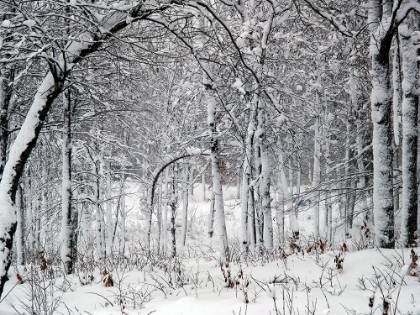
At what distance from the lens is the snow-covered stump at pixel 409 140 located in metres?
4.95

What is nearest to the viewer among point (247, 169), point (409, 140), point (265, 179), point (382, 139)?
point (382, 139)

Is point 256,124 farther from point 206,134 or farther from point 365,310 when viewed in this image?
point 365,310

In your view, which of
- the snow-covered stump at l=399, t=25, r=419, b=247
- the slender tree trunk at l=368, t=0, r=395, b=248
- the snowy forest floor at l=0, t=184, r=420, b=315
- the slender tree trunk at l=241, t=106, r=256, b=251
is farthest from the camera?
the slender tree trunk at l=241, t=106, r=256, b=251

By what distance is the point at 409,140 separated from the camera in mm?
5152

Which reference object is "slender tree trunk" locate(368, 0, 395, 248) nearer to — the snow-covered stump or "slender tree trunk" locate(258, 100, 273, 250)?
the snow-covered stump

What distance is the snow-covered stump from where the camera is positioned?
4945 mm

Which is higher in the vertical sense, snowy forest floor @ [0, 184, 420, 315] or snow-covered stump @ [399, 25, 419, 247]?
snow-covered stump @ [399, 25, 419, 247]

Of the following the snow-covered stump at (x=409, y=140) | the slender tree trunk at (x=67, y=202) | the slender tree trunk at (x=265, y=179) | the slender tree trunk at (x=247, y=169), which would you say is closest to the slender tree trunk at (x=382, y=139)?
the snow-covered stump at (x=409, y=140)

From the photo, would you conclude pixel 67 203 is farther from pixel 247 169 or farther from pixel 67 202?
pixel 247 169

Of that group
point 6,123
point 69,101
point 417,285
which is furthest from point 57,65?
point 417,285

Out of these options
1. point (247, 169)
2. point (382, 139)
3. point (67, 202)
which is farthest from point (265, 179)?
point (67, 202)

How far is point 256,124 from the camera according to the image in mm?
7633

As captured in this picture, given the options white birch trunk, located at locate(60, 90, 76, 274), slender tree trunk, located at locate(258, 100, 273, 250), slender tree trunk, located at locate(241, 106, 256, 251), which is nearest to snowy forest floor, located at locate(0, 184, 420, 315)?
white birch trunk, located at locate(60, 90, 76, 274)

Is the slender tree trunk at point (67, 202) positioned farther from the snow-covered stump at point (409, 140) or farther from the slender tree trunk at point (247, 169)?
the snow-covered stump at point (409, 140)
